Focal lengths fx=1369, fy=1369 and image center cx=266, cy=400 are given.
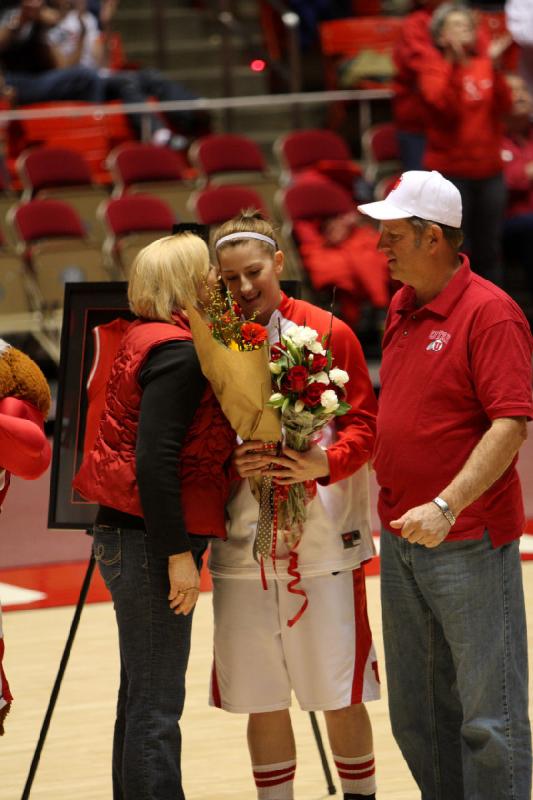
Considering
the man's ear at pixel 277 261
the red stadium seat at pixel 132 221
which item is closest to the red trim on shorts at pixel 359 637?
the man's ear at pixel 277 261

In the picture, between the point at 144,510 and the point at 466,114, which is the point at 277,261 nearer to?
the point at 144,510

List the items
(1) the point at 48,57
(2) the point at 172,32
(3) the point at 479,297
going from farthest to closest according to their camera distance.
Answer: (2) the point at 172,32, (1) the point at 48,57, (3) the point at 479,297

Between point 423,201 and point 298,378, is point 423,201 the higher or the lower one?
the higher one

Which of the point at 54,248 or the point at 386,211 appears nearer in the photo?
the point at 386,211

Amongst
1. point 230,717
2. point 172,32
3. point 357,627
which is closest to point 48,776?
point 230,717

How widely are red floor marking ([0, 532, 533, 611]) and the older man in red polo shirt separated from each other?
2.80m

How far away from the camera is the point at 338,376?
327 cm

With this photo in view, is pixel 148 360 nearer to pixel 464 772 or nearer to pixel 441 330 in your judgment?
pixel 441 330

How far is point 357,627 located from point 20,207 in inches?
259

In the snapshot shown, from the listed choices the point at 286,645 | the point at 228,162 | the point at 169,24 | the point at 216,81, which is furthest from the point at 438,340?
the point at 169,24

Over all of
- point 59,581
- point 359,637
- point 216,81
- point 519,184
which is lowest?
point 59,581

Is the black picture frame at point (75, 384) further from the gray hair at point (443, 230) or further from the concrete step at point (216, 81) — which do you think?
the concrete step at point (216, 81)

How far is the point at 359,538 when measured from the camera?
3.59m

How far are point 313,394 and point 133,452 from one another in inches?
17.9
